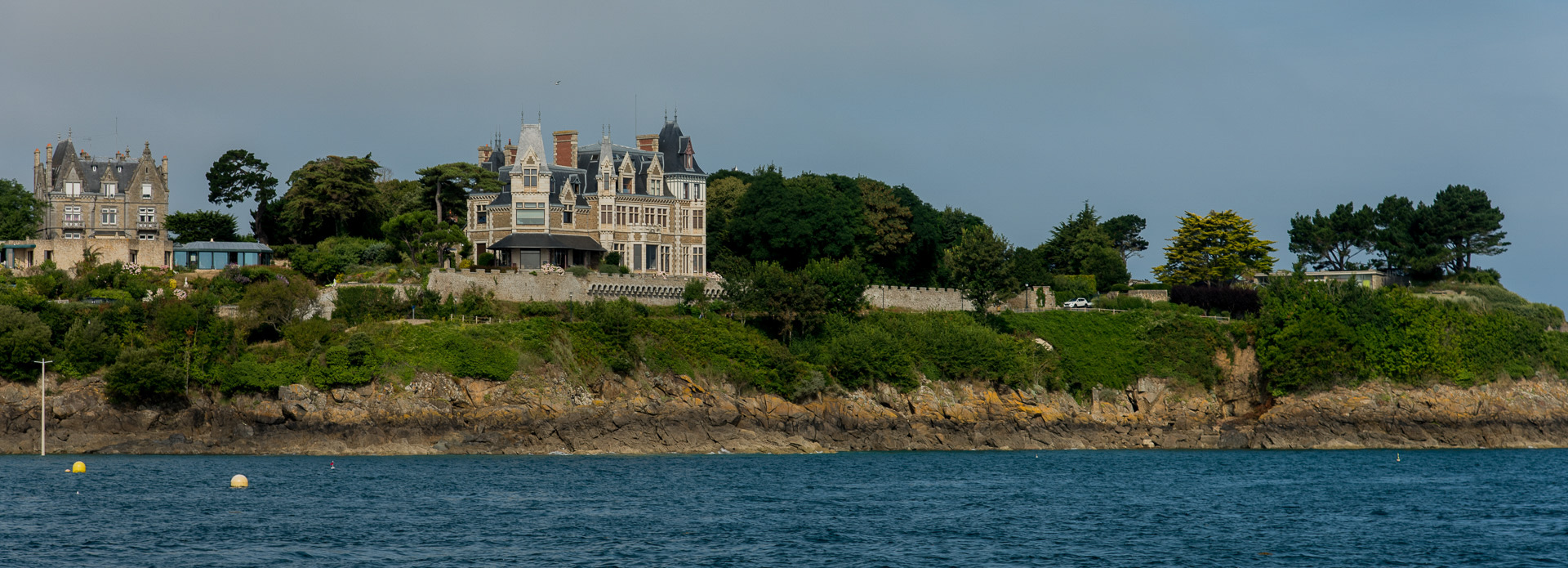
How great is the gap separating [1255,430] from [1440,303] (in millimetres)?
16859

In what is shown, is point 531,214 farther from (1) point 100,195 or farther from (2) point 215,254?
(1) point 100,195

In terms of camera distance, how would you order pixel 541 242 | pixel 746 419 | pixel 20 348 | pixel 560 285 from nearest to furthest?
1. pixel 20 348
2. pixel 746 419
3. pixel 560 285
4. pixel 541 242

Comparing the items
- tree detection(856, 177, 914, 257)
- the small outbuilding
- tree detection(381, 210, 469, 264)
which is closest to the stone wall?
tree detection(381, 210, 469, 264)

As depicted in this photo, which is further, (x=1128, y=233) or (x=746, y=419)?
(x=1128, y=233)

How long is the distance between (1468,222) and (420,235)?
67.3 m

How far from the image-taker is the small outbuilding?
86875mm

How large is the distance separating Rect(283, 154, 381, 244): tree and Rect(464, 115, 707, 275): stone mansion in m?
7.96

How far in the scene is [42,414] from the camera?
222ft

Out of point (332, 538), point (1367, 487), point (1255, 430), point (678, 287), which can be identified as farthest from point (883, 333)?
point (332, 538)

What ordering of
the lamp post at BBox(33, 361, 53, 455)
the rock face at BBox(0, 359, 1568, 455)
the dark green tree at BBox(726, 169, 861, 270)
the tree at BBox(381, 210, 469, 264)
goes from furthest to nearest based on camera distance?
the dark green tree at BBox(726, 169, 861, 270), the tree at BBox(381, 210, 469, 264), the rock face at BBox(0, 359, 1568, 455), the lamp post at BBox(33, 361, 53, 455)

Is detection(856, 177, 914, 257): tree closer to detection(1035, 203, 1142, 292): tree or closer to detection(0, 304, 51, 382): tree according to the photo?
detection(1035, 203, 1142, 292): tree

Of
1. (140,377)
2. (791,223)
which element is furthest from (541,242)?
(140,377)

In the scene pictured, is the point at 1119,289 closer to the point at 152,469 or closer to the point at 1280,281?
the point at 1280,281

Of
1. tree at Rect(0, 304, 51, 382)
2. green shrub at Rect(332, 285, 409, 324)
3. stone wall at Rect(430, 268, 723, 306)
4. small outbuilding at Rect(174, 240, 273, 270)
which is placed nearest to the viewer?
tree at Rect(0, 304, 51, 382)
